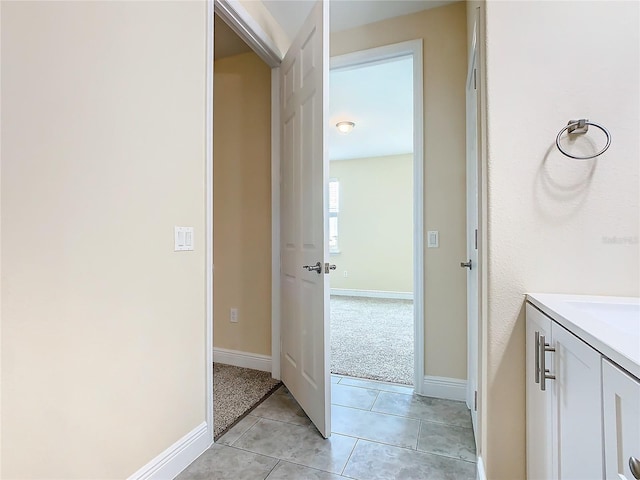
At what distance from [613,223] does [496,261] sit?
0.38 m

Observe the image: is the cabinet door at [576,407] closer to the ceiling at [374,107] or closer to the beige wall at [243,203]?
the beige wall at [243,203]

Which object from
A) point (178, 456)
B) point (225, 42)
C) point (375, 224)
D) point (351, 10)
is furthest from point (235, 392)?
point (375, 224)

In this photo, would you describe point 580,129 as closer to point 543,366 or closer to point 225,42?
point 543,366

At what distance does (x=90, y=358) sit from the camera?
3.72 feet

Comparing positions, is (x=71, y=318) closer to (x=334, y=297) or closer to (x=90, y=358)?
(x=90, y=358)

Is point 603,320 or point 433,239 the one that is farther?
point 433,239

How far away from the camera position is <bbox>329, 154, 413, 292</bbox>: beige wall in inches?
242

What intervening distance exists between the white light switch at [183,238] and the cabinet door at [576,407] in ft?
4.61

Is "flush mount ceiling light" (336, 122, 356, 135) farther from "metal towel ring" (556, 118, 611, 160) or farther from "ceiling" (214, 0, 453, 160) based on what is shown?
"metal towel ring" (556, 118, 611, 160)

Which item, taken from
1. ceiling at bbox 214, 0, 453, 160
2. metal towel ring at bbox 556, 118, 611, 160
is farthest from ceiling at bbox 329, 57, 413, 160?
metal towel ring at bbox 556, 118, 611, 160

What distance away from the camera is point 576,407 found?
0.80m

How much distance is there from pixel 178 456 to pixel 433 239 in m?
1.83

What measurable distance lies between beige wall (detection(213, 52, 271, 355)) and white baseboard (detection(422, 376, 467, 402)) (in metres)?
1.16

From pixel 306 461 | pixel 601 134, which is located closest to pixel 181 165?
pixel 306 461
